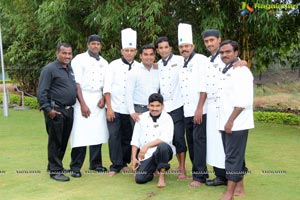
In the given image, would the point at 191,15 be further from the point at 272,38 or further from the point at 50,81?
the point at 50,81

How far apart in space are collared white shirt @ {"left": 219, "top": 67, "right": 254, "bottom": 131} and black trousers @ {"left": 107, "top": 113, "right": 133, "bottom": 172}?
152 cm

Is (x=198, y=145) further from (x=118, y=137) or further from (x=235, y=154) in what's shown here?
(x=118, y=137)

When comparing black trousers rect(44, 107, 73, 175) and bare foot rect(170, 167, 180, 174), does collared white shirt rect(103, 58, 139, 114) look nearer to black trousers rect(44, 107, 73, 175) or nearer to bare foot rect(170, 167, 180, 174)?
black trousers rect(44, 107, 73, 175)

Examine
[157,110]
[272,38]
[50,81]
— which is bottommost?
[157,110]

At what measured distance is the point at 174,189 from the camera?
4535 millimetres

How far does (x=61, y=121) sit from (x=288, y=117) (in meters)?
6.18

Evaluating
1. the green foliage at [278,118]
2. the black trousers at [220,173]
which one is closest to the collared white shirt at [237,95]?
the black trousers at [220,173]

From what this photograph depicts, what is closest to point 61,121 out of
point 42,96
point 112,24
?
point 42,96

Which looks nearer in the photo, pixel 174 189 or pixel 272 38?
pixel 174 189

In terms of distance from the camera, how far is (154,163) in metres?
4.76

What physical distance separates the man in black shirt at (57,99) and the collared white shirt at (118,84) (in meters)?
0.44

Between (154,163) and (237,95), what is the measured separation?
1374 millimetres

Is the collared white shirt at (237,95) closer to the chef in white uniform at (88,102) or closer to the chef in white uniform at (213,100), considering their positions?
the chef in white uniform at (213,100)
